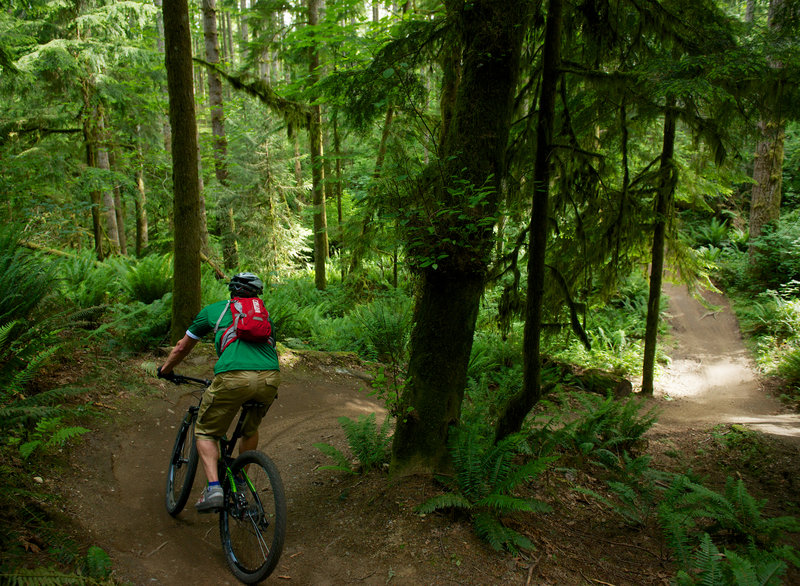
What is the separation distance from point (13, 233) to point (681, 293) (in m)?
18.1

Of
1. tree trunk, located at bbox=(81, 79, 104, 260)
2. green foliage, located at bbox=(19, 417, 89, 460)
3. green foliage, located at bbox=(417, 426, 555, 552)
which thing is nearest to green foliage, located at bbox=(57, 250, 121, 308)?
green foliage, located at bbox=(19, 417, 89, 460)

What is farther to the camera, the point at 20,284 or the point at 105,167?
the point at 105,167

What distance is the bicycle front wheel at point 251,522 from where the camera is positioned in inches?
117

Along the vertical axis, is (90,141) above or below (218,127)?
below

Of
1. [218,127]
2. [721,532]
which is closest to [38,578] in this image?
[721,532]

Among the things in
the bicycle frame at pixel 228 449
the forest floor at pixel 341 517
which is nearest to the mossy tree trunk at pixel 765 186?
the forest floor at pixel 341 517

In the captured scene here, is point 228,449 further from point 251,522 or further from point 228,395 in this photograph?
point 251,522

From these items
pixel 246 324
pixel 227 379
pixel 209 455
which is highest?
pixel 246 324

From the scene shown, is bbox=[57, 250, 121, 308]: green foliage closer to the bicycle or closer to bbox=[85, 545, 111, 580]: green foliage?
the bicycle

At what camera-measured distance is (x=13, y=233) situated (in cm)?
570

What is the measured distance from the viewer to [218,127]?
14445 millimetres

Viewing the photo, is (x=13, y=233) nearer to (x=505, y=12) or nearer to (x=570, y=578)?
(x=505, y=12)

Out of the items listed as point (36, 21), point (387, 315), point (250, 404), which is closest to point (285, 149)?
point (36, 21)

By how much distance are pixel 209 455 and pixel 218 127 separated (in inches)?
538
